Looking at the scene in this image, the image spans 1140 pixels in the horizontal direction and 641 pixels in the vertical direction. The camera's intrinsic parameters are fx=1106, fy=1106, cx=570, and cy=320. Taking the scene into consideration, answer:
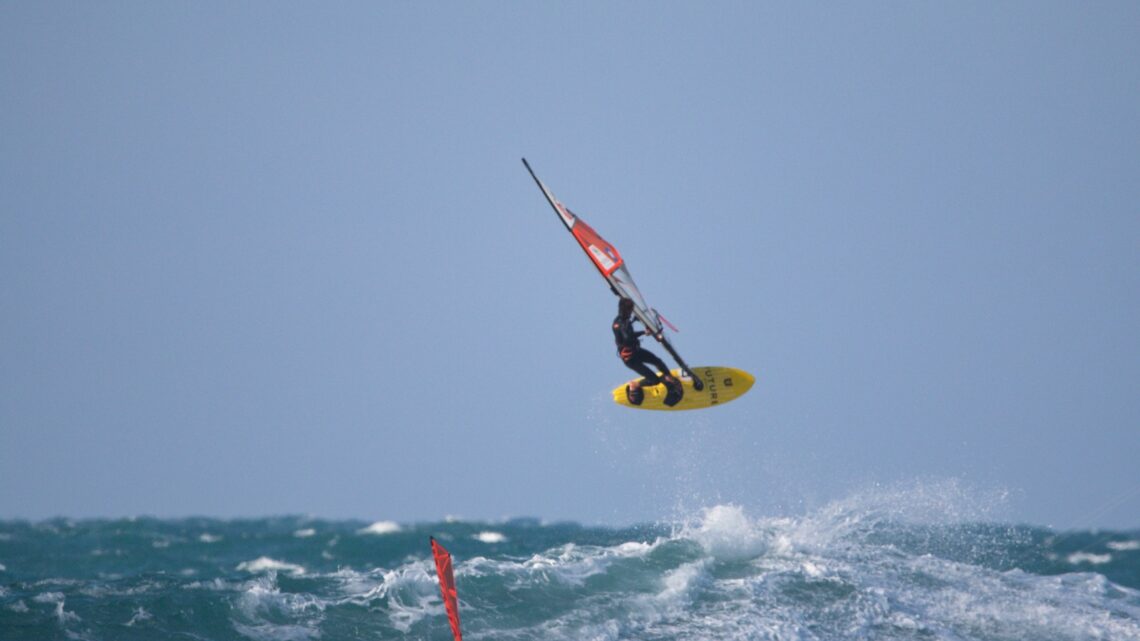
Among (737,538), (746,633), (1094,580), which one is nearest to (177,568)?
(737,538)

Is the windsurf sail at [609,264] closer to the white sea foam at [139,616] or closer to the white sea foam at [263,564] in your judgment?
the white sea foam at [139,616]

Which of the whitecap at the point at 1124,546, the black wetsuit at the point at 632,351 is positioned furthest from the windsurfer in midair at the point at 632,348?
the whitecap at the point at 1124,546

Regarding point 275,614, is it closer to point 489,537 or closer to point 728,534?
point 728,534

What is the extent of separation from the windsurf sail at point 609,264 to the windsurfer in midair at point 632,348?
146 millimetres

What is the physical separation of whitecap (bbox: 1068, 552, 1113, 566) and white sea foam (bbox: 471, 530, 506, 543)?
13.6 meters

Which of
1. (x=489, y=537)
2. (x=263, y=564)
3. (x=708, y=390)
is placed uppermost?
(x=708, y=390)

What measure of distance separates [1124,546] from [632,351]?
64.4ft

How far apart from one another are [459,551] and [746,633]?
13.0m

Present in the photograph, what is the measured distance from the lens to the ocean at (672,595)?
14.8 metres

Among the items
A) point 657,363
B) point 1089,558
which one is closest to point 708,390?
point 657,363

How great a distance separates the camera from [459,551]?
1045 inches

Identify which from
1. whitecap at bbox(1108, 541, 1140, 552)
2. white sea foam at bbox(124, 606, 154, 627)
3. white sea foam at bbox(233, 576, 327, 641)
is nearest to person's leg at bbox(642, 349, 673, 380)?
white sea foam at bbox(233, 576, 327, 641)

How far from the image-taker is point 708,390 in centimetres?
1864

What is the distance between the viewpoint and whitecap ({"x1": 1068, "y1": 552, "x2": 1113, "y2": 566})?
2481cm
